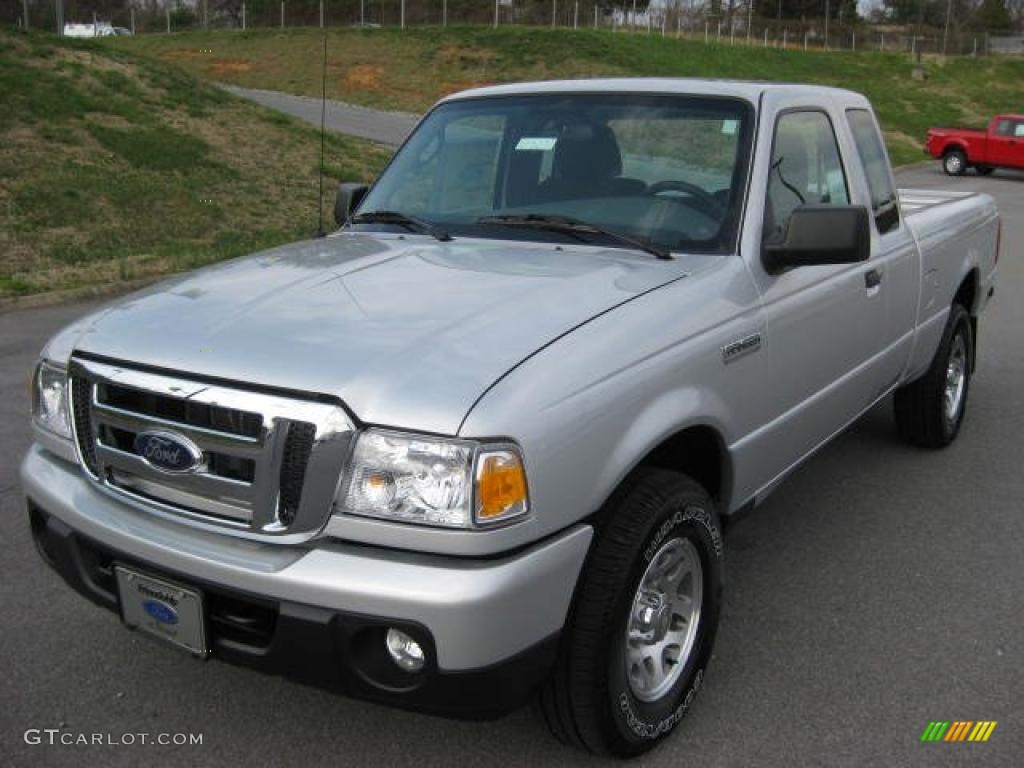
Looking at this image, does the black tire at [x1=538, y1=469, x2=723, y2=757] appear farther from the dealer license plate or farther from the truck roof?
the truck roof

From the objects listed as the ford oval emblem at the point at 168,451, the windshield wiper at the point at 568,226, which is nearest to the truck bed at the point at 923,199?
the windshield wiper at the point at 568,226

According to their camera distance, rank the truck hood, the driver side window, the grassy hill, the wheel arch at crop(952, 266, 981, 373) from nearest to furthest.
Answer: the truck hood < the driver side window < the wheel arch at crop(952, 266, 981, 373) < the grassy hill

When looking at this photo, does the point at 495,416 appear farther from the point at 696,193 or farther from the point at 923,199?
the point at 923,199

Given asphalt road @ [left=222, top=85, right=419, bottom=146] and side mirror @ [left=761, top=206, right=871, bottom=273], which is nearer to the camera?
side mirror @ [left=761, top=206, right=871, bottom=273]

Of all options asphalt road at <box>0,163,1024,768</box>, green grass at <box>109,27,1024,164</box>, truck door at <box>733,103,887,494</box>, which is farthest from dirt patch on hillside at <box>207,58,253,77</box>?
truck door at <box>733,103,887,494</box>

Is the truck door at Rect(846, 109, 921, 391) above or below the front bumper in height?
above

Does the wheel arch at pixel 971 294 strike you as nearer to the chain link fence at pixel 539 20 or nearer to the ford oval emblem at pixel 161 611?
the ford oval emblem at pixel 161 611

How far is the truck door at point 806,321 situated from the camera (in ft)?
11.2

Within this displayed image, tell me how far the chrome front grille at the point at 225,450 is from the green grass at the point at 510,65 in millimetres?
32314

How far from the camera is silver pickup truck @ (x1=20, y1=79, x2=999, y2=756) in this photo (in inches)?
91.0

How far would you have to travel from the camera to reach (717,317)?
3.08 meters

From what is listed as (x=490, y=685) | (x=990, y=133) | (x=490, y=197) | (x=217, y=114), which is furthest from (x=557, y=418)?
(x=990, y=133)

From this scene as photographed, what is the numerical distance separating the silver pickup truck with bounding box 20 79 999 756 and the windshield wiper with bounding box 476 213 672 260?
20 mm

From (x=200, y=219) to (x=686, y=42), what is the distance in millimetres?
38801
